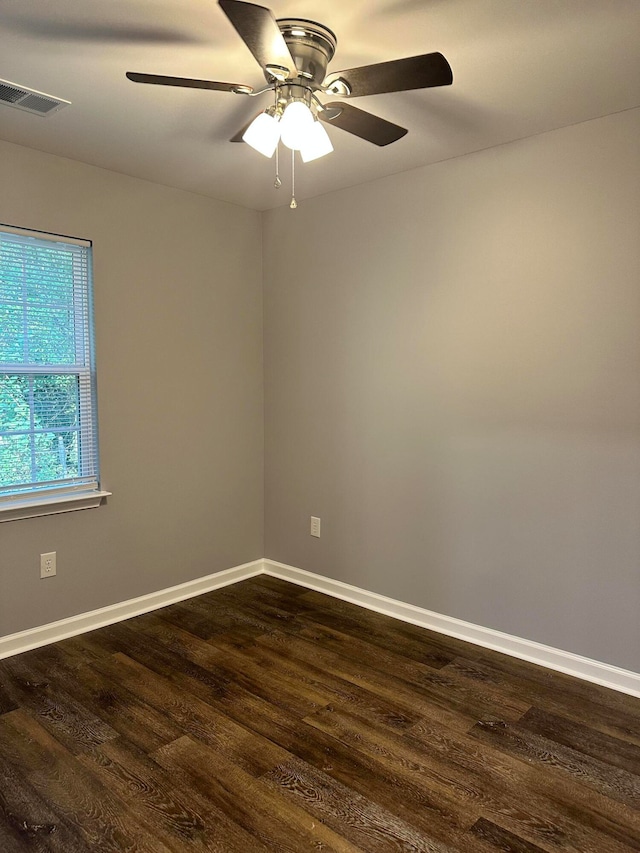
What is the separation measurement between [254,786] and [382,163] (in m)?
2.79

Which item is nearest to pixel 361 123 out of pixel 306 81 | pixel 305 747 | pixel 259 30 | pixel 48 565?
pixel 306 81

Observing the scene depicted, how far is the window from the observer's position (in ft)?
9.22

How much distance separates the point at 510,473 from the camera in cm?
285

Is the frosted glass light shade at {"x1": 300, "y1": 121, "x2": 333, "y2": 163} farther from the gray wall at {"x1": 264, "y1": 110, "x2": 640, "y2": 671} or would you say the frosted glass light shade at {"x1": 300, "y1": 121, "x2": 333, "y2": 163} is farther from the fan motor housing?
the gray wall at {"x1": 264, "y1": 110, "x2": 640, "y2": 671}

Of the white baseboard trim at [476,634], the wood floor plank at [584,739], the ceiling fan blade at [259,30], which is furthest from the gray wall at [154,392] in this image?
the wood floor plank at [584,739]

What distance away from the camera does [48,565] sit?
2.98m

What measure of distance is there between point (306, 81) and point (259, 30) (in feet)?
1.35

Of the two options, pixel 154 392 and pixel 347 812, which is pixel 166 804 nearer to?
pixel 347 812

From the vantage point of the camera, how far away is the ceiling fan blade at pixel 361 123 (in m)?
1.90

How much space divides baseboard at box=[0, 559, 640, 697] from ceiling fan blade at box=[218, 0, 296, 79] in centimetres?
262

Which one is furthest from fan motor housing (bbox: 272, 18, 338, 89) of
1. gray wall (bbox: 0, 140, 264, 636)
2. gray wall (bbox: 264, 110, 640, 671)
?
gray wall (bbox: 0, 140, 264, 636)

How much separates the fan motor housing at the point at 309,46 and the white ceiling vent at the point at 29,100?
1.02 m

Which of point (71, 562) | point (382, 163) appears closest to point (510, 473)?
point (382, 163)

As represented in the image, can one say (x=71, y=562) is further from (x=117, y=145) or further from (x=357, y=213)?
(x=357, y=213)
